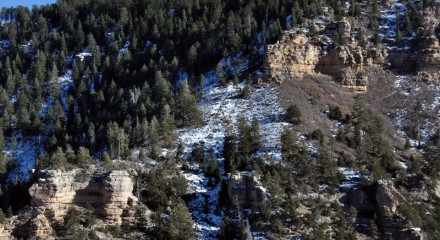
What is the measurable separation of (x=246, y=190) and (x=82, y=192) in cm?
1583

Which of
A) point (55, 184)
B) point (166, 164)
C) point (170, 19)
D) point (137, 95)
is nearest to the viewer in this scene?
point (55, 184)

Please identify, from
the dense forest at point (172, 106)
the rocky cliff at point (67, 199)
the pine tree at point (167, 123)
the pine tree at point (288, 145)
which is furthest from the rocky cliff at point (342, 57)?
the rocky cliff at point (67, 199)

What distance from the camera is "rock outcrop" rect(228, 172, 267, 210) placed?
55125mm

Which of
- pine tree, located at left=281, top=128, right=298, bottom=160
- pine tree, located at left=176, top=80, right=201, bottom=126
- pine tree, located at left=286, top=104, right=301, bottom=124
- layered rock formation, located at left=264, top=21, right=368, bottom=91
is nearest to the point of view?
pine tree, located at left=281, top=128, right=298, bottom=160

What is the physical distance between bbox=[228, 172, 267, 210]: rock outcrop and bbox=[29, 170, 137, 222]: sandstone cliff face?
31.5ft

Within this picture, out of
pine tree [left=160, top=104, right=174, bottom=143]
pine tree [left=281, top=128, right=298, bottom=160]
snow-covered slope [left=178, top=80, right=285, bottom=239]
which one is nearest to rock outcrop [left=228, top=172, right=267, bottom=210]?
snow-covered slope [left=178, top=80, right=285, bottom=239]

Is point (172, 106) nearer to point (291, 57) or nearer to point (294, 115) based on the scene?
point (294, 115)

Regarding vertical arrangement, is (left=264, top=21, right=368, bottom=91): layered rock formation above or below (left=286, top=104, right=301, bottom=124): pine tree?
above

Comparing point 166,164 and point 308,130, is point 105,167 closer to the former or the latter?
Answer: point 166,164

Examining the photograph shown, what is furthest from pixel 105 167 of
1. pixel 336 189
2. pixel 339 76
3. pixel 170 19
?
pixel 170 19

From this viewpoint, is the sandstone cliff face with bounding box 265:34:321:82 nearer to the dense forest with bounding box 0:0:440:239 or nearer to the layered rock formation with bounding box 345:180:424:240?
the dense forest with bounding box 0:0:440:239

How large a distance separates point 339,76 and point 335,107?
35.7ft

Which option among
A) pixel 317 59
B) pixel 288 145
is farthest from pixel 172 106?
pixel 317 59

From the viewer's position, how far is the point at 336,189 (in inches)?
2314
